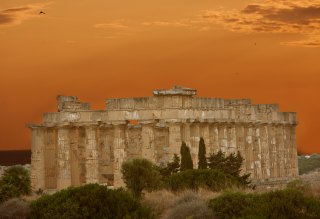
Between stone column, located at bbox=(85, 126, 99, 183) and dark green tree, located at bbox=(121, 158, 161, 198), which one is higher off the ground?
stone column, located at bbox=(85, 126, 99, 183)

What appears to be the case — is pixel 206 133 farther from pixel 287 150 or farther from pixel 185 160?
pixel 287 150

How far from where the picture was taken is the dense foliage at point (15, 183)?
124 ft

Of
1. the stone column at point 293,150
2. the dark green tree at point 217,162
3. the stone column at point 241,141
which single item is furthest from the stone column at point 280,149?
the dark green tree at point 217,162

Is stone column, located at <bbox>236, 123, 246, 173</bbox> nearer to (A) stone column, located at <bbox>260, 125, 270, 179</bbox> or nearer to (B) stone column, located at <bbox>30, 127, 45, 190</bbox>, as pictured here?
(A) stone column, located at <bbox>260, 125, 270, 179</bbox>

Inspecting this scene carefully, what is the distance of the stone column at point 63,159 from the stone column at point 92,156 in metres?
1.31

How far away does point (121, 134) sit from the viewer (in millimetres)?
56156

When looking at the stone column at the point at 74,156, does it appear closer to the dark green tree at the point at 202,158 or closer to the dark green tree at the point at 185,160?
the dark green tree at the point at 202,158

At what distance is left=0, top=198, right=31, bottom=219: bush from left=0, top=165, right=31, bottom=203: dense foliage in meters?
4.48

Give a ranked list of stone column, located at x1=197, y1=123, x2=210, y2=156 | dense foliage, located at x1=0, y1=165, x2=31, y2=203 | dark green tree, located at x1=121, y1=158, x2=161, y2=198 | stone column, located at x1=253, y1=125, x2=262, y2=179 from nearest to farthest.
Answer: dense foliage, located at x1=0, y1=165, x2=31, y2=203 → dark green tree, located at x1=121, y1=158, x2=161, y2=198 → stone column, located at x1=197, y1=123, x2=210, y2=156 → stone column, located at x1=253, y1=125, x2=262, y2=179

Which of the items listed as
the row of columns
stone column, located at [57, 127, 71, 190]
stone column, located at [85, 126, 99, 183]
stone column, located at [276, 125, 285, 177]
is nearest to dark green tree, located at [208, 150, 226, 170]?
the row of columns

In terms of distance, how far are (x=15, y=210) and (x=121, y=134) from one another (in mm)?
24023

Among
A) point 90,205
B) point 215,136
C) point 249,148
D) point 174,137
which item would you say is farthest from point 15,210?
point 249,148

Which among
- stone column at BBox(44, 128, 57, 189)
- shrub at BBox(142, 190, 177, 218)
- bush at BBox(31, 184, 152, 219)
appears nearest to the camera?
bush at BBox(31, 184, 152, 219)

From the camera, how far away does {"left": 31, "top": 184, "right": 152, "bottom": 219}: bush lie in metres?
31.9
